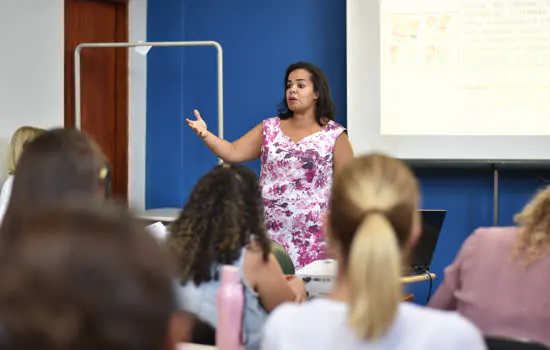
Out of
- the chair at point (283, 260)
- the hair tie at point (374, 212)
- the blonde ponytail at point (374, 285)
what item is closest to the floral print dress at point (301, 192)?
the chair at point (283, 260)

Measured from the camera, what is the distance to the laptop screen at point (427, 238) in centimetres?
308

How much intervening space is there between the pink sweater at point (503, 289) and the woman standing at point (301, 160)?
1795 millimetres

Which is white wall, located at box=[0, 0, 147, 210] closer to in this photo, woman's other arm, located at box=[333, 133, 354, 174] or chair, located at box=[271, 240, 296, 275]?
woman's other arm, located at box=[333, 133, 354, 174]

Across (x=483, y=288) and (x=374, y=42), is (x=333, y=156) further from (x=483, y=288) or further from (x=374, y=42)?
(x=483, y=288)

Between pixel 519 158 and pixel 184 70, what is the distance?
92.5 inches

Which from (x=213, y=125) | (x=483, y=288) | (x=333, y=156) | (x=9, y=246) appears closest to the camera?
(x=9, y=246)

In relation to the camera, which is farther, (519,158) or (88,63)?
(88,63)

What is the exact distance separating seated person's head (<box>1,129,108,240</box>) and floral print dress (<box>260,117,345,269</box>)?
74.9 inches

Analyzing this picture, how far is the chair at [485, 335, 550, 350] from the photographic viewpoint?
1.48m

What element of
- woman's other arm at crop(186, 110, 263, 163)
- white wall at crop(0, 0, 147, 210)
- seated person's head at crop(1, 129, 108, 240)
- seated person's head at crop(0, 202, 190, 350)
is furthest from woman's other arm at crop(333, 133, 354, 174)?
seated person's head at crop(0, 202, 190, 350)

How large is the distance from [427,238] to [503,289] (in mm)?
1262

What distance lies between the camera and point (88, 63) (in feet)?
16.6

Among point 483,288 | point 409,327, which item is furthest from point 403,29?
point 409,327

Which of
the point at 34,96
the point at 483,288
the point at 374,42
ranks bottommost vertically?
the point at 483,288
